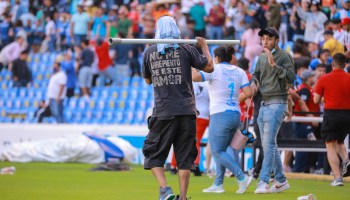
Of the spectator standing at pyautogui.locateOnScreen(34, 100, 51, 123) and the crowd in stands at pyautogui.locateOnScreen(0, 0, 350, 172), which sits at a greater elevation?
the crowd in stands at pyautogui.locateOnScreen(0, 0, 350, 172)

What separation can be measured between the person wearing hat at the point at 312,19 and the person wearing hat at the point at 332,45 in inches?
86.9

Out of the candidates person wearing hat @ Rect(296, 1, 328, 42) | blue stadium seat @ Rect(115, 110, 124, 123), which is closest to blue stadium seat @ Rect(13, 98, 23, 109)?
blue stadium seat @ Rect(115, 110, 124, 123)

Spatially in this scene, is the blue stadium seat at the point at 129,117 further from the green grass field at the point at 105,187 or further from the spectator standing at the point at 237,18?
the green grass field at the point at 105,187

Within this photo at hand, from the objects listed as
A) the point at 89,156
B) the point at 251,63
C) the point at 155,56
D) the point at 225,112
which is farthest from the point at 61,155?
the point at 155,56

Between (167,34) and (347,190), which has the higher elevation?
(167,34)

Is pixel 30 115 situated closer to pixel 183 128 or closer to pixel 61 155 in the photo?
pixel 61 155

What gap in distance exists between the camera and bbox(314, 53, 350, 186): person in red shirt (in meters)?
14.7

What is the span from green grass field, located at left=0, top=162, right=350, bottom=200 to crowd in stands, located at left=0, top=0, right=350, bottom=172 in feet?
15.6

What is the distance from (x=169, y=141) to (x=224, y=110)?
269 centimetres

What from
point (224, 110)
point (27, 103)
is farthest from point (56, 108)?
point (224, 110)

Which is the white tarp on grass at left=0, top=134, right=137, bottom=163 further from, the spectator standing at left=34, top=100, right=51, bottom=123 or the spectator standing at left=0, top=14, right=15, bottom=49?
the spectator standing at left=0, top=14, right=15, bottom=49

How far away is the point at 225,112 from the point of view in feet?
43.4

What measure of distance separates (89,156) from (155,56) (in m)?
11.5

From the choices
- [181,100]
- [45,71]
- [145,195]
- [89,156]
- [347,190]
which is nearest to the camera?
[181,100]
